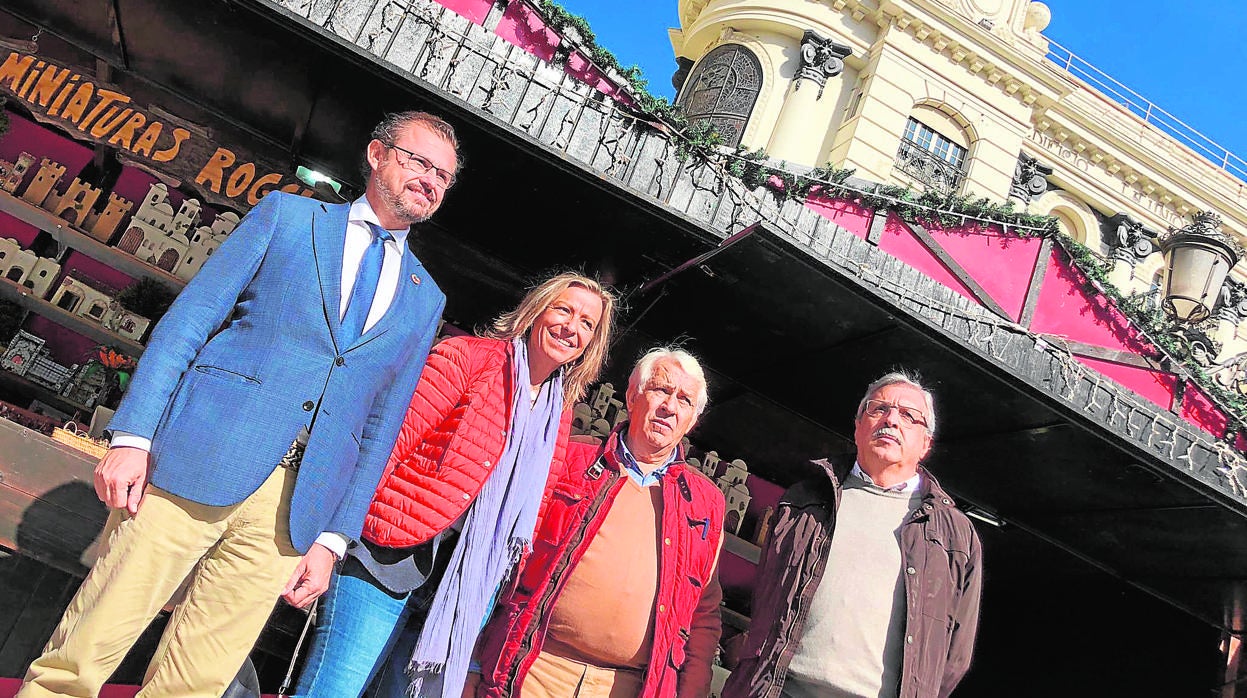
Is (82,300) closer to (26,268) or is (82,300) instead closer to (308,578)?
(26,268)

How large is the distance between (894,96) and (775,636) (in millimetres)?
15516

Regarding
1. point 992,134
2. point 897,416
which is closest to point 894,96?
point 992,134

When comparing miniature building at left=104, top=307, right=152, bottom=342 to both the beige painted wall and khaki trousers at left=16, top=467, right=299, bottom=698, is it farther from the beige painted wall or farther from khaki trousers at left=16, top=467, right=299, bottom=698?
the beige painted wall

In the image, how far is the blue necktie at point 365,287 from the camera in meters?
2.52

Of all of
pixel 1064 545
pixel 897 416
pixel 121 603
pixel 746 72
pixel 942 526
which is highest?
pixel 746 72

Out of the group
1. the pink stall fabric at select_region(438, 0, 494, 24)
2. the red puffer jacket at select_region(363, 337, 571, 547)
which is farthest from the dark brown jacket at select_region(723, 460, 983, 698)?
the pink stall fabric at select_region(438, 0, 494, 24)

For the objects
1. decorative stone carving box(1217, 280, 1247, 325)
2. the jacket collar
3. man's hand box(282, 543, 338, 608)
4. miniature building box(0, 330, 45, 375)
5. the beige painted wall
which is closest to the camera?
man's hand box(282, 543, 338, 608)

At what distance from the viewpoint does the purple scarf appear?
2553 mm

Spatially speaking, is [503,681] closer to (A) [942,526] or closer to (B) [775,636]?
(B) [775,636]

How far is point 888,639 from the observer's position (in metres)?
2.82

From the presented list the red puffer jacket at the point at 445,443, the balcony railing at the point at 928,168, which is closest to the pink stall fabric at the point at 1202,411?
the balcony railing at the point at 928,168

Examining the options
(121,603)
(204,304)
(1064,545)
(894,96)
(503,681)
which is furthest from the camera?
(894,96)

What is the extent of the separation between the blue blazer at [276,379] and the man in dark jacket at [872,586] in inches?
61.5

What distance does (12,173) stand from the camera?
209 inches
